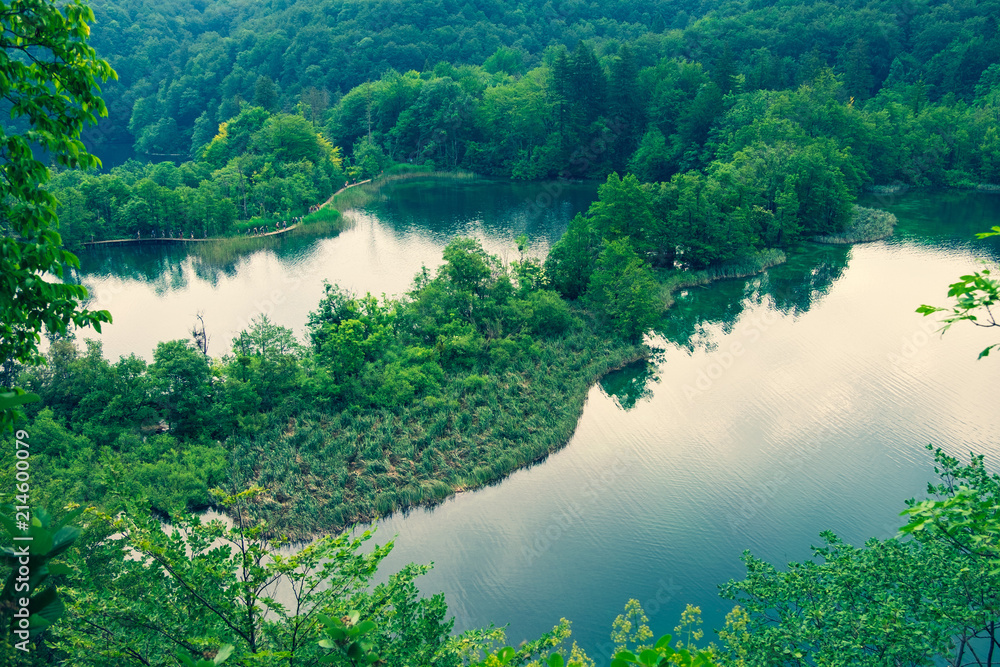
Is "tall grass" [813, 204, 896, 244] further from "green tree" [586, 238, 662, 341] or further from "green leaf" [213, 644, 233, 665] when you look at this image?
"green leaf" [213, 644, 233, 665]

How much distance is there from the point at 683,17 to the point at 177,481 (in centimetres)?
8352

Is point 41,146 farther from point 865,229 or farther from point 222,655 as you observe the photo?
point 865,229

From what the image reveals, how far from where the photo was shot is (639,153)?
168 ft

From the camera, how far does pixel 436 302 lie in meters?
24.6

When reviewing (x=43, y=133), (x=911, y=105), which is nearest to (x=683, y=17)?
(x=911, y=105)

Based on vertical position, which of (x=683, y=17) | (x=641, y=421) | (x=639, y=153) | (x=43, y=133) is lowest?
(x=641, y=421)

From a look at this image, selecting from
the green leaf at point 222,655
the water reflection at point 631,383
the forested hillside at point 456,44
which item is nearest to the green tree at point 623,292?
the water reflection at point 631,383

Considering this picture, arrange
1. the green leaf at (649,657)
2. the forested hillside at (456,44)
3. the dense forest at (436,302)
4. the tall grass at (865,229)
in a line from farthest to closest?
the forested hillside at (456,44)
the tall grass at (865,229)
the dense forest at (436,302)
the green leaf at (649,657)

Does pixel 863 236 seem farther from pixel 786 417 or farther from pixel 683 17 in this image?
pixel 683 17

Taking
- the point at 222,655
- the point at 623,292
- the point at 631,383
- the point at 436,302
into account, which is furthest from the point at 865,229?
the point at 222,655

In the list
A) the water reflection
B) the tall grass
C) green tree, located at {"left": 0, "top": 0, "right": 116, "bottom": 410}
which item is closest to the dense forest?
green tree, located at {"left": 0, "top": 0, "right": 116, "bottom": 410}

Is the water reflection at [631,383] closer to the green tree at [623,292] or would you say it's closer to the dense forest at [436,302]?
the dense forest at [436,302]

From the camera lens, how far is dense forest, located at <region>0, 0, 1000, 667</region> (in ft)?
25.8

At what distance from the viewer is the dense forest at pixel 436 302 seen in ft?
25.8
